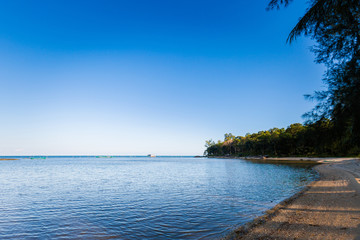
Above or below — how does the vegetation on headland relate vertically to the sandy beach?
above

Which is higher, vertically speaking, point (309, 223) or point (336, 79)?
point (336, 79)

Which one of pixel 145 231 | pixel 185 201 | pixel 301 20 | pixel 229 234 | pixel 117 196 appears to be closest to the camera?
pixel 301 20

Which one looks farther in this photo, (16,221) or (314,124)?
(16,221)

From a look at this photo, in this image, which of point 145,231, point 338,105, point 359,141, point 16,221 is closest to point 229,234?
point 145,231

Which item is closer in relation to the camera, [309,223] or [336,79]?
[336,79]

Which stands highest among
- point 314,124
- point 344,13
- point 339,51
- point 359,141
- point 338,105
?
point 344,13

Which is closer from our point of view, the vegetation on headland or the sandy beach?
the vegetation on headland

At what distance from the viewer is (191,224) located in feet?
32.0

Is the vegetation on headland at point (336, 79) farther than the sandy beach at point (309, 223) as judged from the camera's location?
No

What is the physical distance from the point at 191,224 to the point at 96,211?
20.7 ft

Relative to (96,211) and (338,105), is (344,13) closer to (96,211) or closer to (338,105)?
(338,105)

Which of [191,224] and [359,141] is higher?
[359,141]

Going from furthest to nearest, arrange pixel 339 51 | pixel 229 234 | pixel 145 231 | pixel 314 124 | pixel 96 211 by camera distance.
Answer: pixel 96 211 → pixel 145 231 → pixel 229 234 → pixel 339 51 → pixel 314 124

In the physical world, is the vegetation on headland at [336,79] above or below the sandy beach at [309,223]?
above
